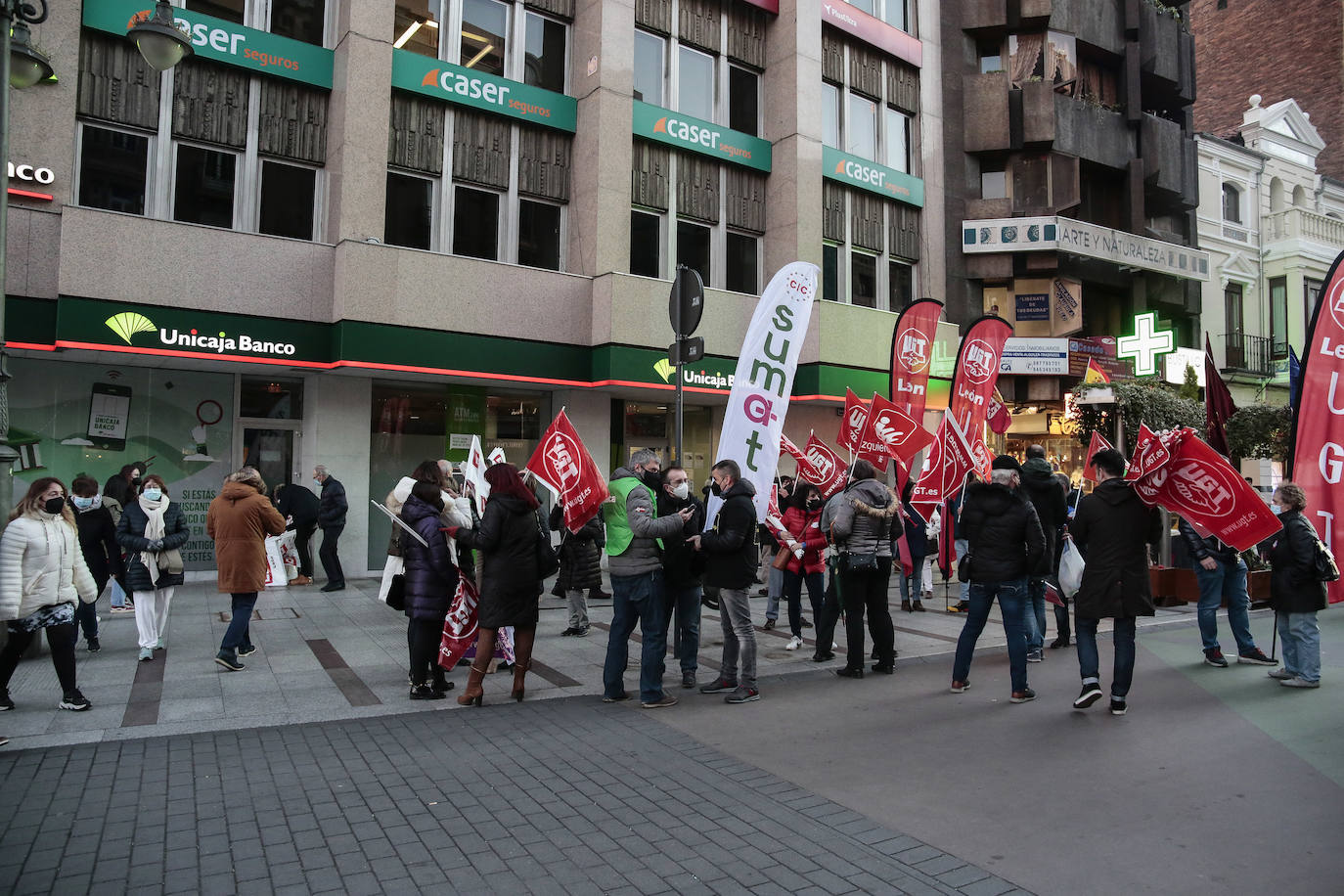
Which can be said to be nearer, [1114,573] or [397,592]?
[1114,573]

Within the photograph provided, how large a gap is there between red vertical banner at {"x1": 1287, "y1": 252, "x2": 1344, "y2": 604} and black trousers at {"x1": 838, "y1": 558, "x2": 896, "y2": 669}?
326cm

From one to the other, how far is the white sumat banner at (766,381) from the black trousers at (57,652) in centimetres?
511

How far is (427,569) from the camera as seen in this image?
23.1 feet

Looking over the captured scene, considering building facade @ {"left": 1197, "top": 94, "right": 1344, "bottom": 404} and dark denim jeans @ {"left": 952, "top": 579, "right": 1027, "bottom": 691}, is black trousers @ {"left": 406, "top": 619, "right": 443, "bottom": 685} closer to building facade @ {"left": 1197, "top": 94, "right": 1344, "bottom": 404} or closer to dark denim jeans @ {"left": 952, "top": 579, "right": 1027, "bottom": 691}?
dark denim jeans @ {"left": 952, "top": 579, "right": 1027, "bottom": 691}

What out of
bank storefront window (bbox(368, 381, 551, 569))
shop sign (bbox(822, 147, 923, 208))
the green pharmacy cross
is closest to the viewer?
bank storefront window (bbox(368, 381, 551, 569))

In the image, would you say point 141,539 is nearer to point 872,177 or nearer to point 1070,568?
point 1070,568

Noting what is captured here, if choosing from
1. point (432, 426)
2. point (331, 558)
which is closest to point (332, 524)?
point (331, 558)

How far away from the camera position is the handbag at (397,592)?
718 cm

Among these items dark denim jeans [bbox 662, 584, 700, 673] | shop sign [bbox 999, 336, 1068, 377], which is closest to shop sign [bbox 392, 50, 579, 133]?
dark denim jeans [bbox 662, 584, 700, 673]

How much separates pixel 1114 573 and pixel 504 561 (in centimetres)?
470

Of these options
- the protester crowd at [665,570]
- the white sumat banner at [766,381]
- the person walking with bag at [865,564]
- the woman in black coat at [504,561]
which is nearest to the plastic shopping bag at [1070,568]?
the protester crowd at [665,570]

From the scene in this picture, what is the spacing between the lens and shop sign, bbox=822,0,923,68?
64.9 ft

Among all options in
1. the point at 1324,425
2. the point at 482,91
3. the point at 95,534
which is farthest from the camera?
the point at 482,91

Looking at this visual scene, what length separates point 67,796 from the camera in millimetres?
4754
